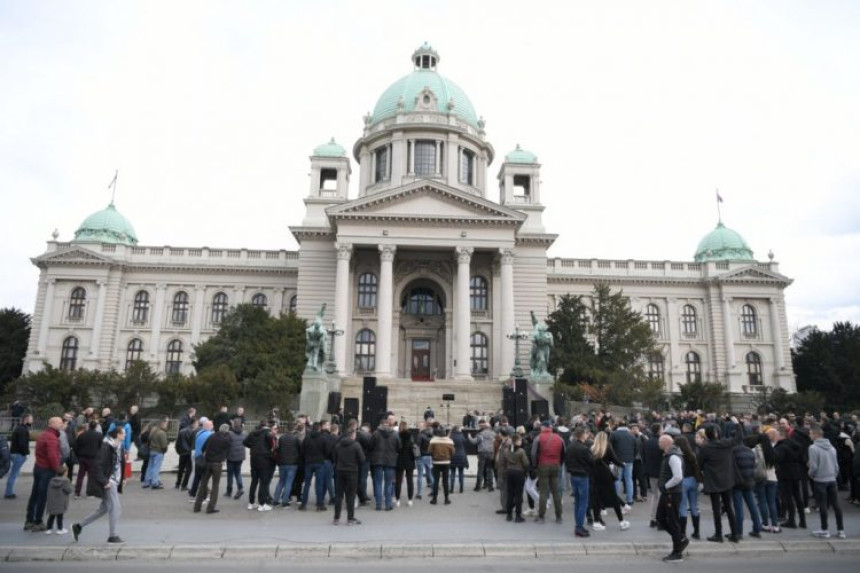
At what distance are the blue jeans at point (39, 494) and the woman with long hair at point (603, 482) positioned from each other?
9607mm

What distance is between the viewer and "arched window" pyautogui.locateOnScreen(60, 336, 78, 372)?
50.8 metres

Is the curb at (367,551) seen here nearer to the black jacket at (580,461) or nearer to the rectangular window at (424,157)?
the black jacket at (580,461)

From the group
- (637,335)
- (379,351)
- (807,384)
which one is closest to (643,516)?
(379,351)

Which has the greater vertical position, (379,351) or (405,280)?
(405,280)

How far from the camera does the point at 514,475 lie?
1216 centimetres

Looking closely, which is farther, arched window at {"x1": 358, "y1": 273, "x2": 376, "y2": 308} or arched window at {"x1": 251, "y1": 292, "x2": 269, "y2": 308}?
arched window at {"x1": 251, "y1": 292, "x2": 269, "y2": 308}

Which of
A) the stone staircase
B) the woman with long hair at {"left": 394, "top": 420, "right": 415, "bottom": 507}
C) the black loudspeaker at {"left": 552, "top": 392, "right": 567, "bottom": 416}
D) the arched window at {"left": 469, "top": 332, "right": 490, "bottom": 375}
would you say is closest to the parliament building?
the arched window at {"left": 469, "top": 332, "right": 490, "bottom": 375}

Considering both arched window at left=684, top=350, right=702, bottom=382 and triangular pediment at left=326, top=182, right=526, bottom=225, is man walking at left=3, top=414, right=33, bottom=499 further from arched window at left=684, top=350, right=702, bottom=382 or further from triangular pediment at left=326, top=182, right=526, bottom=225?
arched window at left=684, top=350, right=702, bottom=382

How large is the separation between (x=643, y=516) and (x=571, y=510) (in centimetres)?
152

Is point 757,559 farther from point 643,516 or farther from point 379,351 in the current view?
point 379,351

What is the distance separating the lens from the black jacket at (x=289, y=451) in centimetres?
1308

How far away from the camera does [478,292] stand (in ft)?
153

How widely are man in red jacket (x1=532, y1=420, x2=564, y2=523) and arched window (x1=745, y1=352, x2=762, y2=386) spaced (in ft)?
159

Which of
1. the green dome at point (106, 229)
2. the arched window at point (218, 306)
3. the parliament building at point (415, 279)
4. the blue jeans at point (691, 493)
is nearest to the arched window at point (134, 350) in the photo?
the parliament building at point (415, 279)
